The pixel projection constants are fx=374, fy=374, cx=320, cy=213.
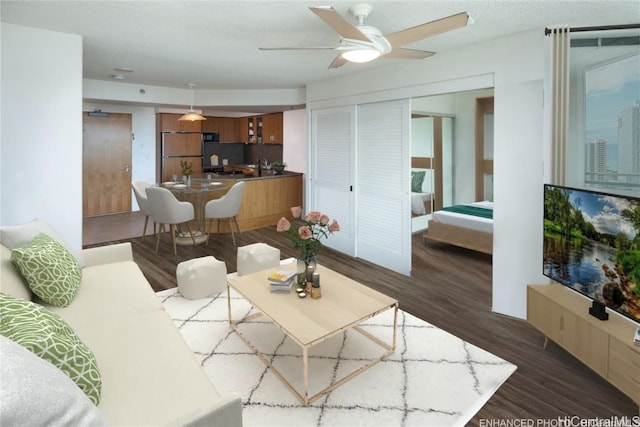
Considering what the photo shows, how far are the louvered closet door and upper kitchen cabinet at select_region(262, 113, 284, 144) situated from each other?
2623 millimetres

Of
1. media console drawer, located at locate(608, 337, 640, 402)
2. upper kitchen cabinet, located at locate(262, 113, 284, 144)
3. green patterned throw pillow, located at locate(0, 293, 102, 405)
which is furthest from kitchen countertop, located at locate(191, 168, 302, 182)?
media console drawer, located at locate(608, 337, 640, 402)

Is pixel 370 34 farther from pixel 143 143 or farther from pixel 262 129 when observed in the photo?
pixel 143 143

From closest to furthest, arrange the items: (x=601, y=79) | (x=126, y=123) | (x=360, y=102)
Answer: (x=601, y=79) → (x=360, y=102) → (x=126, y=123)

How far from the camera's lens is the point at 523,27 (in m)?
2.88

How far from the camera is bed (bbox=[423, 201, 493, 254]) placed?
4.73 m

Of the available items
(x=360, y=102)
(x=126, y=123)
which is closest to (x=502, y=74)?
(x=360, y=102)

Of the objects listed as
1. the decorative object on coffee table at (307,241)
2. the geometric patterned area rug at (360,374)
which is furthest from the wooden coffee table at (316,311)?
the decorative object on coffee table at (307,241)

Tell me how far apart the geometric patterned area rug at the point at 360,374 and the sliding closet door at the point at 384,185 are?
1441 millimetres

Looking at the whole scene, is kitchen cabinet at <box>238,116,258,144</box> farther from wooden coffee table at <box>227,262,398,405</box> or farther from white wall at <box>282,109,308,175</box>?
wooden coffee table at <box>227,262,398,405</box>

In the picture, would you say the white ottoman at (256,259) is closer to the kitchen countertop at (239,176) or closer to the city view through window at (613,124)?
the kitchen countertop at (239,176)

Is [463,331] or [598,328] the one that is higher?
[598,328]

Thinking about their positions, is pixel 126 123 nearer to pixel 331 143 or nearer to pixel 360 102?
pixel 331 143

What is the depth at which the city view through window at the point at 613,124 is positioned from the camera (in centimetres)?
256

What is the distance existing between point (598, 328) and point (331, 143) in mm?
3749
